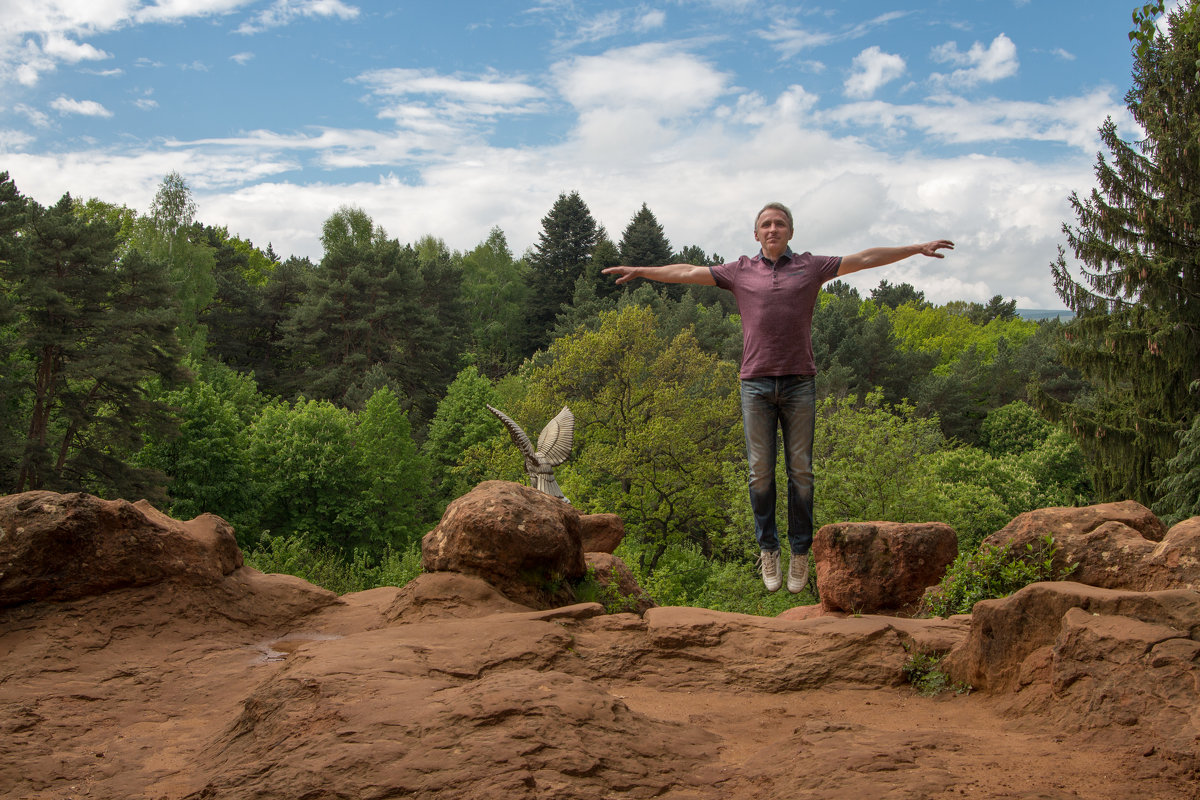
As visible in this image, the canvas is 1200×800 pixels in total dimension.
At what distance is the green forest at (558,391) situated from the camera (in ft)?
75.0

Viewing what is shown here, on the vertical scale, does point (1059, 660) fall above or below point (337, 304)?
below

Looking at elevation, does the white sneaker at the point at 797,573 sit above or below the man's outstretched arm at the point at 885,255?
below

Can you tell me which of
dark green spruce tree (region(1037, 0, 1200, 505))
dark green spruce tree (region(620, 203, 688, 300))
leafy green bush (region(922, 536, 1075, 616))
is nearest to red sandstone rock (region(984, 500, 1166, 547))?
leafy green bush (region(922, 536, 1075, 616))

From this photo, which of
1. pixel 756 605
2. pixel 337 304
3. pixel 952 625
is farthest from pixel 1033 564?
pixel 337 304

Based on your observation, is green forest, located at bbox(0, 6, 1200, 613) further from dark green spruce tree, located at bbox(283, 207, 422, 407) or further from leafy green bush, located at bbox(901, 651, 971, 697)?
leafy green bush, located at bbox(901, 651, 971, 697)

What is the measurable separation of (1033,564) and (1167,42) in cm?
2150

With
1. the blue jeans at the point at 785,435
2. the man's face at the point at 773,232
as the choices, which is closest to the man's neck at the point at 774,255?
the man's face at the point at 773,232

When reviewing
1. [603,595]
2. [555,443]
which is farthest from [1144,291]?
[603,595]

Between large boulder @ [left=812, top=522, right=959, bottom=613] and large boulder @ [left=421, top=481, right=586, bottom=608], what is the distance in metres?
2.93

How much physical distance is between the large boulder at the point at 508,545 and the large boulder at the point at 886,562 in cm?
293

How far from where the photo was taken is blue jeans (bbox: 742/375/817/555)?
654cm

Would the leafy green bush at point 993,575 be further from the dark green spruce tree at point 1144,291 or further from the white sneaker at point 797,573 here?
the dark green spruce tree at point 1144,291

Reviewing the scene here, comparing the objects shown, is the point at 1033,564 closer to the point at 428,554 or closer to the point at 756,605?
the point at 428,554

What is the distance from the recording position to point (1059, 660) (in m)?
4.71
